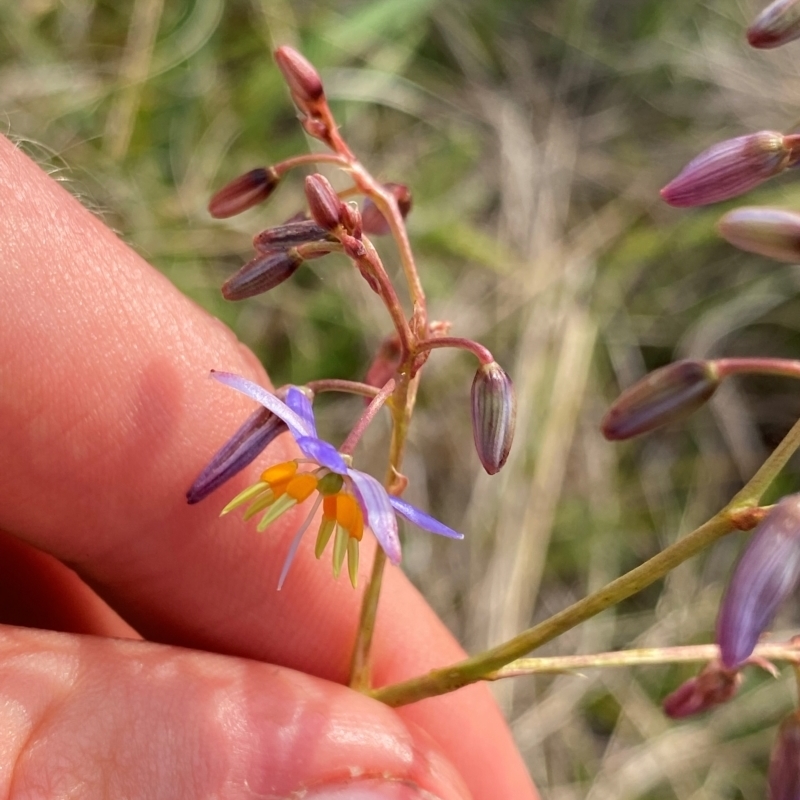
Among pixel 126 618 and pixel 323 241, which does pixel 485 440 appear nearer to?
pixel 323 241

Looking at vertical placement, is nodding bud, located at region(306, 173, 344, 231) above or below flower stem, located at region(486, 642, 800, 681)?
above

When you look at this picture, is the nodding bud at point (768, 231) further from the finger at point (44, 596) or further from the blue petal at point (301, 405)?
the finger at point (44, 596)

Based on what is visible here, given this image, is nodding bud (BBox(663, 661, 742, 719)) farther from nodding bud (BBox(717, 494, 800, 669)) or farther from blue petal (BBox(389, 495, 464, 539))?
blue petal (BBox(389, 495, 464, 539))

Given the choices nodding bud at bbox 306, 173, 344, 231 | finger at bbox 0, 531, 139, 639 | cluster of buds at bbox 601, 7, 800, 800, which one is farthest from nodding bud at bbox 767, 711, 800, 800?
finger at bbox 0, 531, 139, 639

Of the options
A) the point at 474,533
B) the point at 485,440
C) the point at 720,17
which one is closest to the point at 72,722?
the point at 485,440

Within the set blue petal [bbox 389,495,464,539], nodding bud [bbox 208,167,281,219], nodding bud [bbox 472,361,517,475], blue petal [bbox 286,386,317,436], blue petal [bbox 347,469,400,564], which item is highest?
nodding bud [bbox 208,167,281,219]
